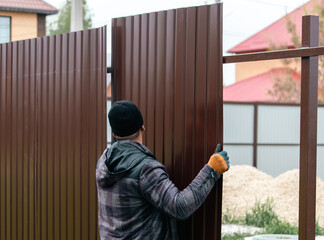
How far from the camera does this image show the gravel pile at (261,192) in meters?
10.6

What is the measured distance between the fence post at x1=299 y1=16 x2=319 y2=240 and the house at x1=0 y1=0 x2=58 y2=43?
1036 inches

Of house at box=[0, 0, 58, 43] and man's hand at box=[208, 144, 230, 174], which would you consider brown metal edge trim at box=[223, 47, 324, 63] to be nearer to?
man's hand at box=[208, 144, 230, 174]

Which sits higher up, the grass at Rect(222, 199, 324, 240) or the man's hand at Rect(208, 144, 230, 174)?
the man's hand at Rect(208, 144, 230, 174)

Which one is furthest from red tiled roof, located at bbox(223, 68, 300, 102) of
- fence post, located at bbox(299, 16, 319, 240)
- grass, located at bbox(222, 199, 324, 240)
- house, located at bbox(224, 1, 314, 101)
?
fence post, located at bbox(299, 16, 319, 240)

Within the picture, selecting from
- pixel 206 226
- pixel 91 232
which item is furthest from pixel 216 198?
pixel 91 232

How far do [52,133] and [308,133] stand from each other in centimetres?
223

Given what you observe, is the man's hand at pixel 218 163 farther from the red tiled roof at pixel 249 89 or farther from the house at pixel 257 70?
the red tiled roof at pixel 249 89

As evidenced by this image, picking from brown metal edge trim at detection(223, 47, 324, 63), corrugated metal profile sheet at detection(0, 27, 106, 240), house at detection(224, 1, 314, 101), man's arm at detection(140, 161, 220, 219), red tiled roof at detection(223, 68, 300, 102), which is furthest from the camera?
red tiled roof at detection(223, 68, 300, 102)

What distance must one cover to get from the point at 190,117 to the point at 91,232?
4.13ft

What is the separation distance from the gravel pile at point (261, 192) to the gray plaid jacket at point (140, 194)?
24.0 ft

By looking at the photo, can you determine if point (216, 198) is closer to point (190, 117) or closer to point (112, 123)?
point (190, 117)

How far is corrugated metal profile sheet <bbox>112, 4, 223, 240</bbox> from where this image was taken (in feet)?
10.6

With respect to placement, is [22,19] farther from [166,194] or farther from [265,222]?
[166,194]

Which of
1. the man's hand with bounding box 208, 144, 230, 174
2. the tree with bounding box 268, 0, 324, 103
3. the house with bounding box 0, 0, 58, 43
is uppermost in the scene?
the house with bounding box 0, 0, 58, 43
